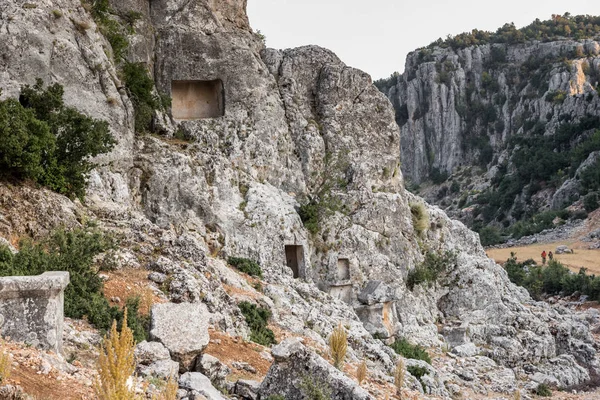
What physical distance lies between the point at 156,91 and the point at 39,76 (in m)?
5.46

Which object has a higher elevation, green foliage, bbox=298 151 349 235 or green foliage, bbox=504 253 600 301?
green foliage, bbox=298 151 349 235

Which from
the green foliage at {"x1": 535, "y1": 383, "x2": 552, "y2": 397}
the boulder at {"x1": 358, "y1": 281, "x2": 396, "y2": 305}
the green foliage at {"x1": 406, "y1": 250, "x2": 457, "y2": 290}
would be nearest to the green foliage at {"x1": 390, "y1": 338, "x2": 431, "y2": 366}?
the boulder at {"x1": 358, "y1": 281, "x2": 396, "y2": 305}

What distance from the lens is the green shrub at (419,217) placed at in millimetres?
27844

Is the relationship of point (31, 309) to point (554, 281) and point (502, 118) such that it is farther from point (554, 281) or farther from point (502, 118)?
point (502, 118)

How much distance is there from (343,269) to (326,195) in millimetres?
2977

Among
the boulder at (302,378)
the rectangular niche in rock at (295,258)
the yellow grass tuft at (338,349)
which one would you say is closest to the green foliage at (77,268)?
the boulder at (302,378)

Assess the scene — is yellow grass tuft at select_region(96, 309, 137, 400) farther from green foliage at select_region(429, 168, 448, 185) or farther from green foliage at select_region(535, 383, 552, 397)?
green foliage at select_region(429, 168, 448, 185)

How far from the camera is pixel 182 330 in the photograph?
32.8 ft

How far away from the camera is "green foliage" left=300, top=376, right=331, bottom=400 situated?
877 centimetres

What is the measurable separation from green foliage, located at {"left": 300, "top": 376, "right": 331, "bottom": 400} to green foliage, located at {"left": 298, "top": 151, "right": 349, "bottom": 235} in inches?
599

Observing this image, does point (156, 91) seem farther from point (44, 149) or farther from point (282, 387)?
point (282, 387)

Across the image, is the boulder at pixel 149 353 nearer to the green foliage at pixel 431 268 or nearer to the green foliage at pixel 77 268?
the green foliage at pixel 77 268

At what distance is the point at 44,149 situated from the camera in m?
15.8

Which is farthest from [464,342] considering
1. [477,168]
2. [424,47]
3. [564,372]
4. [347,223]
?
[424,47]
